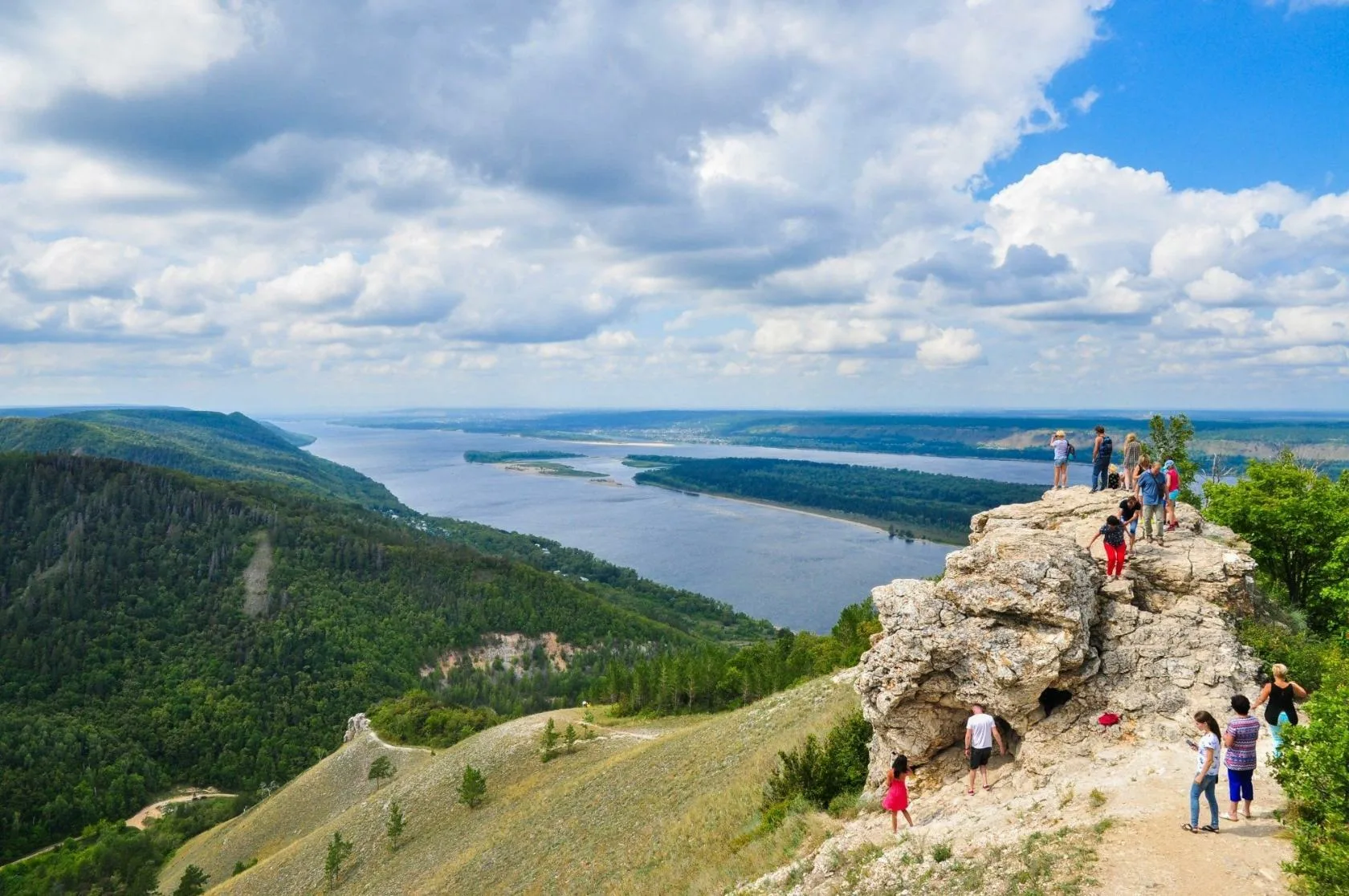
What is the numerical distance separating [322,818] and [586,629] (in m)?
79.1

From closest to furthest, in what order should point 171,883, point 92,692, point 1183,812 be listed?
point 1183,812 → point 171,883 → point 92,692

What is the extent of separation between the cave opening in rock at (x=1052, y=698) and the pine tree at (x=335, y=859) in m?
33.0

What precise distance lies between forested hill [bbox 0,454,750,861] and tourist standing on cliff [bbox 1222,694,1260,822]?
342ft

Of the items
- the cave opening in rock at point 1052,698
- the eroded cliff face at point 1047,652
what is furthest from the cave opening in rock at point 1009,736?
the cave opening in rock at point 1052,698

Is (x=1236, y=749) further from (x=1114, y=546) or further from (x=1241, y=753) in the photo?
(x=1114, y=546)

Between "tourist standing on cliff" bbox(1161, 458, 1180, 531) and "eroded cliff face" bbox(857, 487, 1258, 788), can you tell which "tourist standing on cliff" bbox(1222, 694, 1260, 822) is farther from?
"tourist standing on cliff" bbox(1161, 458, 1180, 531)

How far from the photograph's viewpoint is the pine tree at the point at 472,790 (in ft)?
116

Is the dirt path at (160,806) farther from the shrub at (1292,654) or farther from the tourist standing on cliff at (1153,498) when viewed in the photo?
Answer: the shrub at (1292,654)

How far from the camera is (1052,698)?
16.4 meters

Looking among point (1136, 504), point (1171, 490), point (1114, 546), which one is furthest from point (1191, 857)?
point (1171, 490)

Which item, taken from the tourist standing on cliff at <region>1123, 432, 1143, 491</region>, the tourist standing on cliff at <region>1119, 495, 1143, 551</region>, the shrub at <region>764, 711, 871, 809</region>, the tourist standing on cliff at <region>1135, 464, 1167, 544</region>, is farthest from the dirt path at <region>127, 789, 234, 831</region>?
the tourist standing on cliff at <region>1135, 464, 1167, 544</region>

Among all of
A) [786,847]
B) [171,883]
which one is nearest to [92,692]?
[171,883]

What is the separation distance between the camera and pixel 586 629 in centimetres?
13038

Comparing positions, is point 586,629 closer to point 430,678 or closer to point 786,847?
point 430,678
